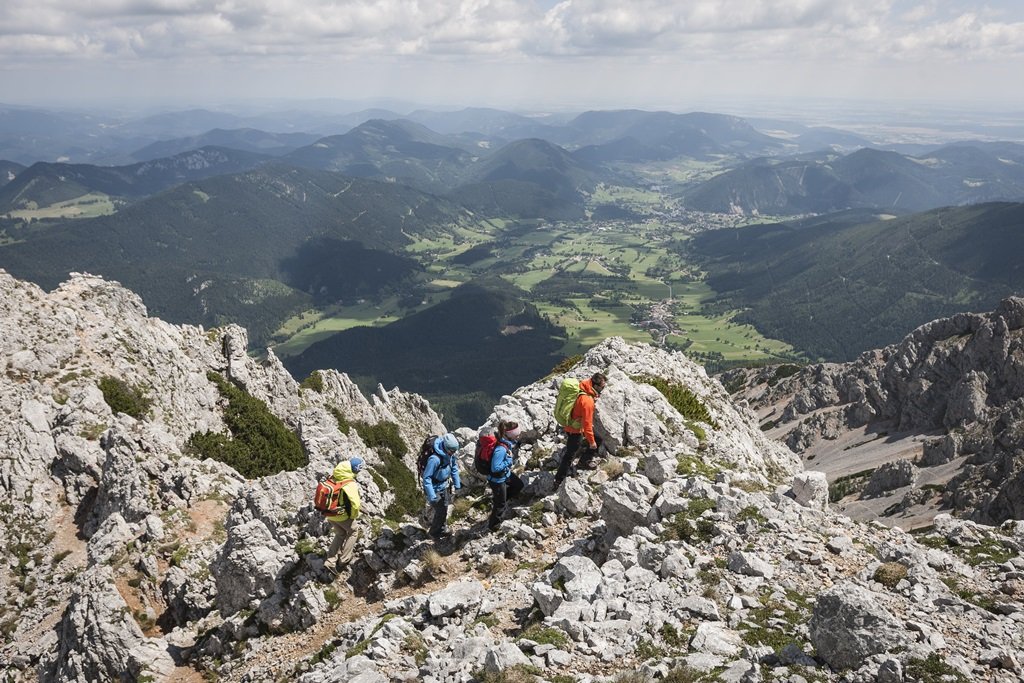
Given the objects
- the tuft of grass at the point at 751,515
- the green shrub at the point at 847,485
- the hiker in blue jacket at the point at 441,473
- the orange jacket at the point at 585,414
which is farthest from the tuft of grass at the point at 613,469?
the green shrub at the point at 847,485

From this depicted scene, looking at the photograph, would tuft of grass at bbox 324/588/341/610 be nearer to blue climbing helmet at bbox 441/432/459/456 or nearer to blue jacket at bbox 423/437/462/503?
blue jacket at bbox 423/437/462/503

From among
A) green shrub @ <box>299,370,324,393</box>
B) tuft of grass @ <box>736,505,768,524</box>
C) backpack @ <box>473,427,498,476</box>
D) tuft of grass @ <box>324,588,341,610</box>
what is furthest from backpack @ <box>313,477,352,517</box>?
green shrub @ <box>299,370,324,393</box>

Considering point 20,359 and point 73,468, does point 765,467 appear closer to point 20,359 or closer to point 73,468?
point 73,468

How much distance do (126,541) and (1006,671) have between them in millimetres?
36117

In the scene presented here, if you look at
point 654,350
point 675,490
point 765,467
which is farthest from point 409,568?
point 654,350

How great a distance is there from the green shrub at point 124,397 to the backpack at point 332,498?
138 feet

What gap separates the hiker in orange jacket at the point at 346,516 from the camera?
20.8 m

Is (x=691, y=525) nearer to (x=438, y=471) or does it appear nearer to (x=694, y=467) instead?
(x=694, y=467)

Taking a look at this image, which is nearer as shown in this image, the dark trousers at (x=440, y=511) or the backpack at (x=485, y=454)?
the dark trousers at (x=440, y=511)

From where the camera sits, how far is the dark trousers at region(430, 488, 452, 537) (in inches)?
846

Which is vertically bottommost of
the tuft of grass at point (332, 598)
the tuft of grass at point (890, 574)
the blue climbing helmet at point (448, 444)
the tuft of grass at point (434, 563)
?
the tuft of grass at point (332, 598)

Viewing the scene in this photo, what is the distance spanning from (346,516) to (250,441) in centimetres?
4378

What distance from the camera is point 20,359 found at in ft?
172

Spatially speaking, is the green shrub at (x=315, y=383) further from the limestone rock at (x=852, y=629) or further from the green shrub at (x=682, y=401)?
the limestone rock at (x=852, y=629)
